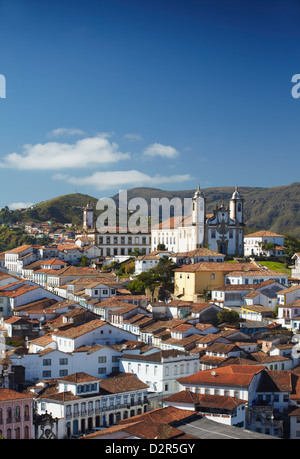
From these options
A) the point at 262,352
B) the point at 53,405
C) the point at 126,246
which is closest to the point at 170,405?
the point at 53,405

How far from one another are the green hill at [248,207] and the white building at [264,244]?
45.1m

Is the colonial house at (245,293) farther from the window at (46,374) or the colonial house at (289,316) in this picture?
the window at (46,374)

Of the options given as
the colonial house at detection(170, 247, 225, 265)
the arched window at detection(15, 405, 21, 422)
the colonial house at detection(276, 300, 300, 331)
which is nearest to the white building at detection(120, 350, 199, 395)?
the arched window at detection(15, 405, 21, 422)

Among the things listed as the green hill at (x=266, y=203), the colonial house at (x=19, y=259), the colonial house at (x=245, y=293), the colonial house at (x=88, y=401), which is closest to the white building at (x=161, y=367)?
the colonial house at (x=88, y=401)

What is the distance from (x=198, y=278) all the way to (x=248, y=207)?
111 meters

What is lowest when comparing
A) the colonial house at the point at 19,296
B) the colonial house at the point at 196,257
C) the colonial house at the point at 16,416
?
the colonial house at the point at 16,416

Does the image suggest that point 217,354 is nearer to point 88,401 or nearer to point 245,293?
point 88,401

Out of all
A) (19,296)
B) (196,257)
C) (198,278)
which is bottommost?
(19,296)

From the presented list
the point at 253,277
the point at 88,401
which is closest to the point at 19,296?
→ the point at 253,277

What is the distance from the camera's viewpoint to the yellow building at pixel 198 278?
28734 mm

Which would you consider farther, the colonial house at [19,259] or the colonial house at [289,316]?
the colonial house at [19,259]

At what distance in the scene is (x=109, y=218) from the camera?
6931 centimetres

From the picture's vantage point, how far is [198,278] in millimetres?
28734

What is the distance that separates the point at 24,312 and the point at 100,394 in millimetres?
9806
